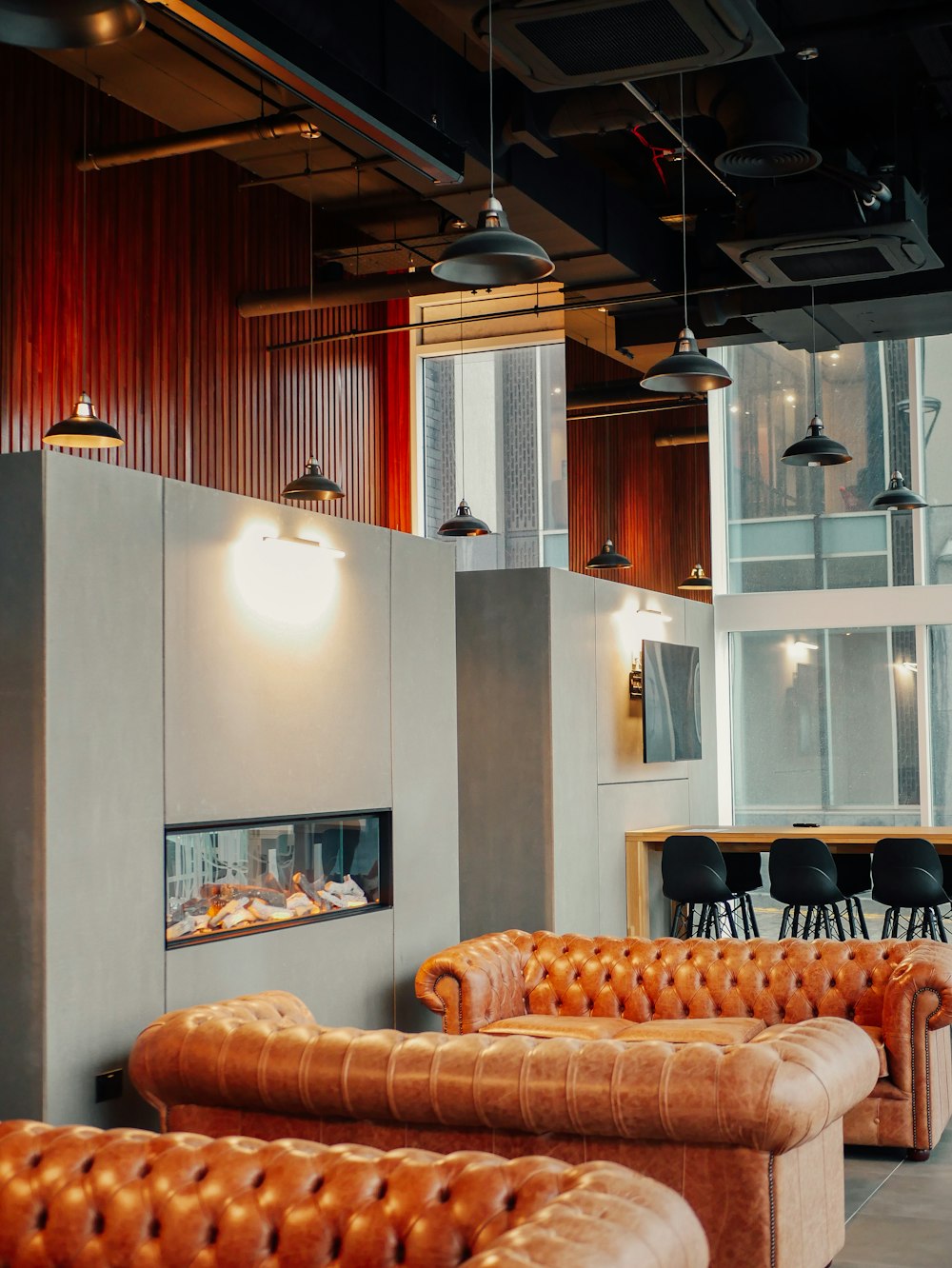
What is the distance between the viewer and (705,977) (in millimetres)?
6348

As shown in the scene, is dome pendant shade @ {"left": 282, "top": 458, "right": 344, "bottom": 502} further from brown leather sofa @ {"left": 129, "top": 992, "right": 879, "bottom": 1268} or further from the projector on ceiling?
brown leather sofa @ {"left": 129, "top": 992, "right": 879, "bottom": 1268}

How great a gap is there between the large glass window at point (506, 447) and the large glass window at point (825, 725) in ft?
7.49

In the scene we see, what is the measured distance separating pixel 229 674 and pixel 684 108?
3.60 metres

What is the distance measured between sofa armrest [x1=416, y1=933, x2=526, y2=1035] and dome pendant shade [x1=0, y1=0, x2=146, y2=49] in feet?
14.6

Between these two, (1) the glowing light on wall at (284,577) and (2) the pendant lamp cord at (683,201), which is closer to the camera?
(1) the glowing light on wall at (284,577)

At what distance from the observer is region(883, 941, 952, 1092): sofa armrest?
5668 millimetres

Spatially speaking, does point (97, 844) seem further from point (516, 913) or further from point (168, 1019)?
point (516, 913)

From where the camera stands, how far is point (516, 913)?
879 centimetres

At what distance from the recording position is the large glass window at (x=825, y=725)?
1186 centimetres

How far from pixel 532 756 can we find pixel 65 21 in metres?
6.60

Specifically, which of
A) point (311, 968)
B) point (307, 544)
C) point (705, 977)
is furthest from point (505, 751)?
point (307, 544)

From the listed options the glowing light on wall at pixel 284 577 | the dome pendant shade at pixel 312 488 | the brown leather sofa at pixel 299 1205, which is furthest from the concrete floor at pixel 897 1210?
the dome pendant shade at pixel 312 488

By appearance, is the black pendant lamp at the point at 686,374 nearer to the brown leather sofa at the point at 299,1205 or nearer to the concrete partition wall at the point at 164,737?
the concrete partition wall at the point at 164,737

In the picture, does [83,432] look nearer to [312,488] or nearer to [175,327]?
[312,488]
